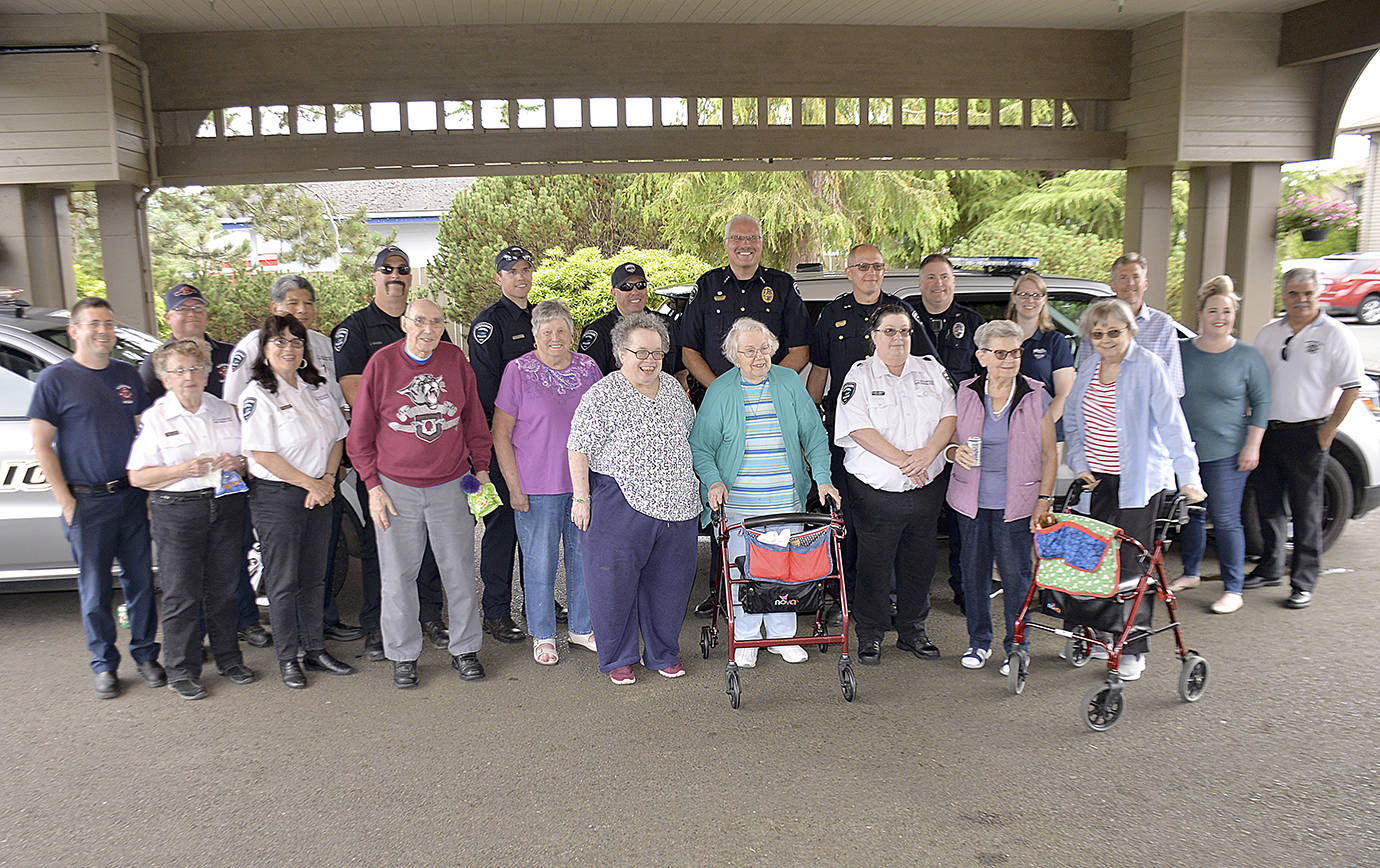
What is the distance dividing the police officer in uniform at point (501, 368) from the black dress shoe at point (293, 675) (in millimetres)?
1023

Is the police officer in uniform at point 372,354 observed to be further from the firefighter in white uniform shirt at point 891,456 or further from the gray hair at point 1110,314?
the gray hair at point 1110,314

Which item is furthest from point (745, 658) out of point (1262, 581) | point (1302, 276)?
point (1302, 276)

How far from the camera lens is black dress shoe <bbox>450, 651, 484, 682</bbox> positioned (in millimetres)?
4871

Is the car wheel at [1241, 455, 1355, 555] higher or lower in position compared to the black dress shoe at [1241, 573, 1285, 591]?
higher

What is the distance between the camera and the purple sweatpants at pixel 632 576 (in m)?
4.68

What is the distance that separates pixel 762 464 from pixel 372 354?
6.92ft

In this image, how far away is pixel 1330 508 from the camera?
246 inches

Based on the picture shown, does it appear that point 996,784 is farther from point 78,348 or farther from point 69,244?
point 69,244

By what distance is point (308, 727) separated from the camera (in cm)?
437

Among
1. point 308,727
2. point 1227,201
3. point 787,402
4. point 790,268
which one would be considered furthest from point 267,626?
point 790,268

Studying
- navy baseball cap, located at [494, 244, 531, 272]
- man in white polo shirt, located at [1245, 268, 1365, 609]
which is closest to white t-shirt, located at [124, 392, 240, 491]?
navy baseball cap, located at [494, 244, 531, 272]

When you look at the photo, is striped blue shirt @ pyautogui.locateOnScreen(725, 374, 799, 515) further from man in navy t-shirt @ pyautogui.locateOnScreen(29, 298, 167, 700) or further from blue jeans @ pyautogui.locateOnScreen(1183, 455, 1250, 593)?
man in navy t-shirt @ pyautogui.locateOnScreen(29, 298, 167, 700)

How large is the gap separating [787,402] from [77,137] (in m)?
6.31

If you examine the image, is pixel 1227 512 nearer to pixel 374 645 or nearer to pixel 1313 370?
pixel 1313 370
